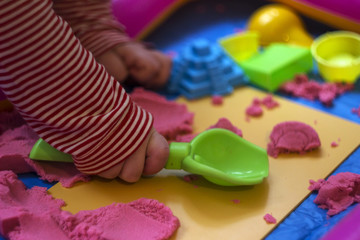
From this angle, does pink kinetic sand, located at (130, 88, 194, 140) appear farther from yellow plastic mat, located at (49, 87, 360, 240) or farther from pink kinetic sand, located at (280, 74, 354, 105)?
pink kinetic sand, located at (280, 74, 354, 105)

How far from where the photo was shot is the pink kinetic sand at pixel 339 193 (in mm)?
676

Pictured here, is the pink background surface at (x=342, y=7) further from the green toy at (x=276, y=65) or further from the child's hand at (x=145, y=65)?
the child's hand at (x=145, y=65)

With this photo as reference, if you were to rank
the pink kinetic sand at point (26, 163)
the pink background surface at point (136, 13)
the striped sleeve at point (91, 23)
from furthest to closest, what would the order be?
the pink background surface at point (136, 13) → the striped sleeve at point (91, 23) → the pink kinetic sand at point (26, 163)

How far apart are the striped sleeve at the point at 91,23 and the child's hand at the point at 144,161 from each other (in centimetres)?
28

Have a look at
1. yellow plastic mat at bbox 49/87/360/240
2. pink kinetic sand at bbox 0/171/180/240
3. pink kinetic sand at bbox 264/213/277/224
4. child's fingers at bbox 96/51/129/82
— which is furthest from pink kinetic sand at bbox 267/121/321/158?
child's fingers at bbox 96/51/129/82

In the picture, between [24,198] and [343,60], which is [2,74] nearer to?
[24,198]

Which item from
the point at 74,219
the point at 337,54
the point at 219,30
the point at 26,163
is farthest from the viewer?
the point at 219,30

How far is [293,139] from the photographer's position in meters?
0.80

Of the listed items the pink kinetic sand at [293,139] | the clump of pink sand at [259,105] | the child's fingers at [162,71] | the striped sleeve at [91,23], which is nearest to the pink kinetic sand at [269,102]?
the clump of pink sand at [259,105]

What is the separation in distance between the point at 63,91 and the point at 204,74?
396mm

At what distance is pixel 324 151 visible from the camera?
79 centimetres

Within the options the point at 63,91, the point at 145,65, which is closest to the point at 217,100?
the point at 145,65

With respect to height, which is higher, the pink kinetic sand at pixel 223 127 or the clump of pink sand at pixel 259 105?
the pink kinetic sand at pixel 223 127

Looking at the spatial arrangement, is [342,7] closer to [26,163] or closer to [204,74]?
[204,74]
